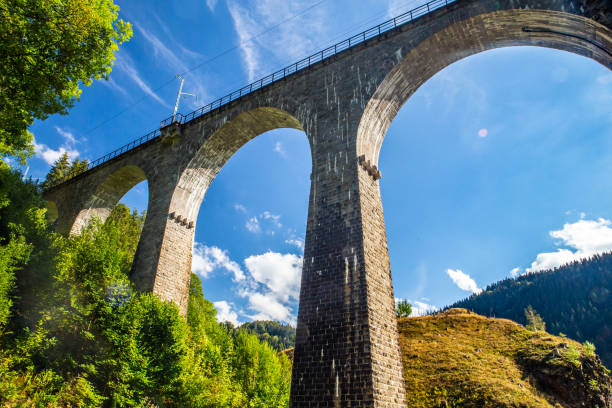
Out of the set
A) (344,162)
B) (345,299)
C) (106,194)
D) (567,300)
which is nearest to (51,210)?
(106,194)

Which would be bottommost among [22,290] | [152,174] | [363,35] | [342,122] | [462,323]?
[22,290]

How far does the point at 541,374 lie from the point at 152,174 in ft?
92.4

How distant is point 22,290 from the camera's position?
15.9m

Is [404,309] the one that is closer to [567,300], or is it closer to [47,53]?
[47,53]

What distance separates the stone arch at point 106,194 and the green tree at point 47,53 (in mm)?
9314

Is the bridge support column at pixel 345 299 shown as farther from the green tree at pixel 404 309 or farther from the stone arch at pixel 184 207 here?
the green tree at pixel 404 309

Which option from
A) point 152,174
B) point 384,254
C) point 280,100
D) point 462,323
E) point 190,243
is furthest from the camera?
point 462,323

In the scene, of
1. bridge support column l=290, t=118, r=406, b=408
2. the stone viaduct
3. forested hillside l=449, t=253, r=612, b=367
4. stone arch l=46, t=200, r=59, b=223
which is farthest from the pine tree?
forested hillside l=449, t=253, r=612, b=367

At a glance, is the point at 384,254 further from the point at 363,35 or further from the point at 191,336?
the point at 191,336

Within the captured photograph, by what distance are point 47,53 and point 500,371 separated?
99.2 feet

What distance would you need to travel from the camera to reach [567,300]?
429 ft

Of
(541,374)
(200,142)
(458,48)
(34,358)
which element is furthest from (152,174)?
(541,374)

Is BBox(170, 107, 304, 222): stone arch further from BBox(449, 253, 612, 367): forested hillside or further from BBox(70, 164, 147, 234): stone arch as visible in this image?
BBox(449, 253, 612, 367): forested hillside

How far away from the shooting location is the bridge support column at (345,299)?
362 inches
